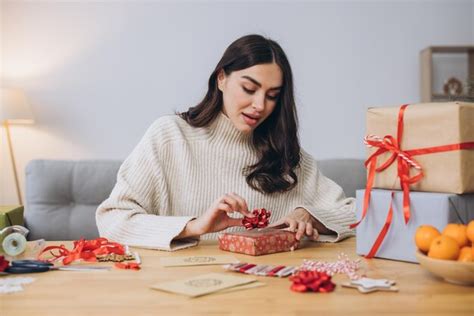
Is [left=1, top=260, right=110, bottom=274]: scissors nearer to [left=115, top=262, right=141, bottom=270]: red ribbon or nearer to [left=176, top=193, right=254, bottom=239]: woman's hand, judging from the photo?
[left=115, top=262, right=141, bottom=270]: red ribbon

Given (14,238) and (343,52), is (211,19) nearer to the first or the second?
(343,52)

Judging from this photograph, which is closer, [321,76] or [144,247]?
[144,247]

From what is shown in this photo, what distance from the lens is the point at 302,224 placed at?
Result: 153 cm

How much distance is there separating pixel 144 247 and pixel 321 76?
3040 millimetres

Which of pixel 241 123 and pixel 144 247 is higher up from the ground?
pixel 241 123

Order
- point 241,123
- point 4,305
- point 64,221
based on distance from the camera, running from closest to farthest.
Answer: point 4,305 → point 241,123 → point 64,221

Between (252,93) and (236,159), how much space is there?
276mm

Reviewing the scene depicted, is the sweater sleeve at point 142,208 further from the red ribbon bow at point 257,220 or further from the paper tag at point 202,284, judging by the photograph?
the paper tag at point 202,284

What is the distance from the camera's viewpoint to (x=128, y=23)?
4246 mm

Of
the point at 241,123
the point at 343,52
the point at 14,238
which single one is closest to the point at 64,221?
the point at 241,123

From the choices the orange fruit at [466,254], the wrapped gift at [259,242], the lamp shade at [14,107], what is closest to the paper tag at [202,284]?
the wrapped gift at [259,242]

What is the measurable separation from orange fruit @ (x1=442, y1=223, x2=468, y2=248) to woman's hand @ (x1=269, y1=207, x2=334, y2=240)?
1.52 feet

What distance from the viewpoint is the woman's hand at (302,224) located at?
152cm

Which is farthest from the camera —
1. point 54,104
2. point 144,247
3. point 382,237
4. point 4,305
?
point 54,104
